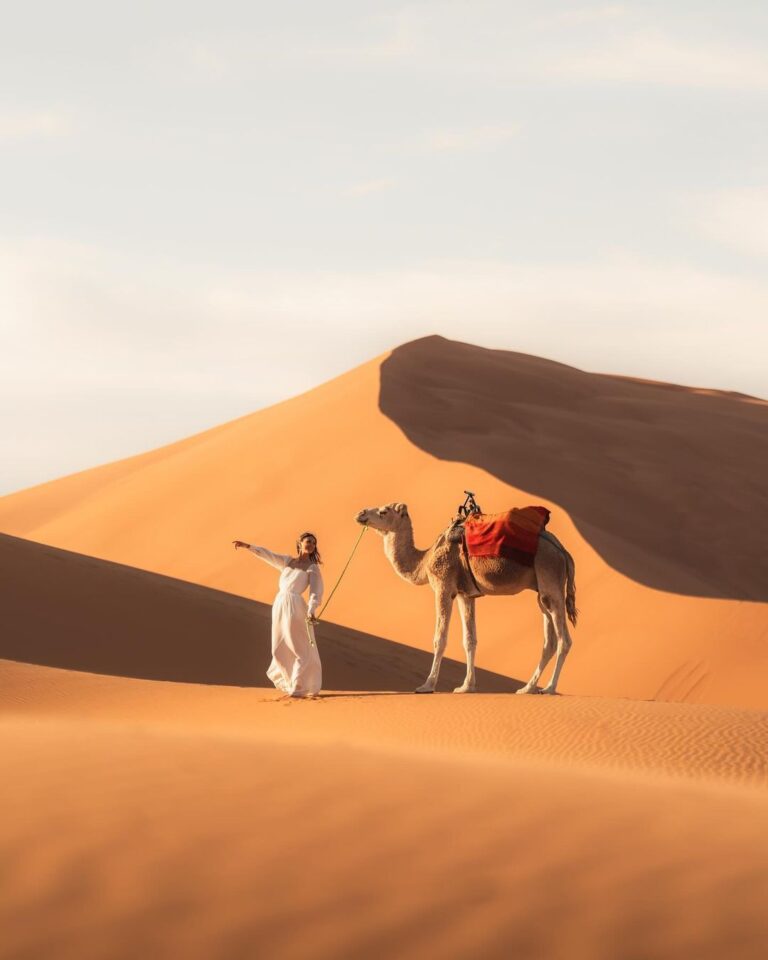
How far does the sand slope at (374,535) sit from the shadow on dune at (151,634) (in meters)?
1.93

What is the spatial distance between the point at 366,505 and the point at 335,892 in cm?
2300

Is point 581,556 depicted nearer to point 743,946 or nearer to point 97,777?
point 97,777

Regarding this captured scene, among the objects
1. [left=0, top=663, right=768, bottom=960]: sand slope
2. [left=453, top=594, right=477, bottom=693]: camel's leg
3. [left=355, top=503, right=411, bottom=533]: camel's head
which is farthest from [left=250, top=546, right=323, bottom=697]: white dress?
[left=0, top=663, right=768, bottom=960]: sand slope

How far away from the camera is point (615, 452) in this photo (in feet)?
97.3

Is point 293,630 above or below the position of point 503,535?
below

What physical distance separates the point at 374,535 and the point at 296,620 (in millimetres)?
14202

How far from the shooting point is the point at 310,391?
41156 mm

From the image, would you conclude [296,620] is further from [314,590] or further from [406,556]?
[406,556]

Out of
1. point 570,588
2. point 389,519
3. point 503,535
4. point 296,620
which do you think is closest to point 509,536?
point 503,535

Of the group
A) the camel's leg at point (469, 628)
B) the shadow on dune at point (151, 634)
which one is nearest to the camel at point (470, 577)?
the camel's leg at point (469, 628)

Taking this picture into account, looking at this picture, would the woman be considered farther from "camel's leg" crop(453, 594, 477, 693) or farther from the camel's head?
"camel's leg" crop(453, 594, 477, 693)

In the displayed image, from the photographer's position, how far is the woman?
12.2 meters

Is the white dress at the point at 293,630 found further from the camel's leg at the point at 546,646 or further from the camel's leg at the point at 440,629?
the camel's leg at the point at 546,646

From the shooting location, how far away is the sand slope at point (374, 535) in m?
20.3
